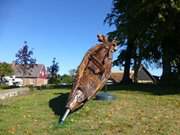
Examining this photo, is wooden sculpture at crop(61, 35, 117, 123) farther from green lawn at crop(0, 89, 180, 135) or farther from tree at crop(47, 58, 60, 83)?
tree at crop(47, 58, 60, 83)

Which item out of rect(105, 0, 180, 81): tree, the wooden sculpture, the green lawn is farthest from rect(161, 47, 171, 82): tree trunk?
the green lawn

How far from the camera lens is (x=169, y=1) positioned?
86.4 feet

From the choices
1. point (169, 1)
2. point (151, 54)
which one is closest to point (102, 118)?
point (169, 1)

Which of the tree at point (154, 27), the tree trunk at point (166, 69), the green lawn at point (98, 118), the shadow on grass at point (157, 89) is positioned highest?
the tree at point (154, 27)

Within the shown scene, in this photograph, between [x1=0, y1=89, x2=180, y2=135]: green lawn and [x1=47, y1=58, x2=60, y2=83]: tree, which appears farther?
[x1=47, y1=58, x2=60, y2=83]: tree

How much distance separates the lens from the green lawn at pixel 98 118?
1231 centimetres

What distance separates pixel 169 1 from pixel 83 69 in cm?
1074

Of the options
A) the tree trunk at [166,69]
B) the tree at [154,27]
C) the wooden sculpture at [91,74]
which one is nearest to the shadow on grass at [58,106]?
the wooden sculpture at [91,74]

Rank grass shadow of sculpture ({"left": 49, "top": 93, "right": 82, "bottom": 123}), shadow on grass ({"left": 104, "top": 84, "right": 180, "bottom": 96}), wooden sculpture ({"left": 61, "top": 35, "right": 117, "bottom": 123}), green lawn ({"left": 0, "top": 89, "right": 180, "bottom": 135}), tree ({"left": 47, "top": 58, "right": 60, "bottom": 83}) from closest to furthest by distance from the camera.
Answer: green lawn ({"left": 0, "top": 89, "right": 180, "bottom": 135}) → wooden sculpture ({"left": 61, "top": 35, "right": 117, "bottom": 123}) → grass shadow of sculpture ({"left": 49, "top": 93, "right": 82, "bottom": 123}) → shadow on grass ({"left": 104, "top": 84, "right": 180, "bottom": 96}) → tree ({"left": 47, "top": 58, "right": 60, "bottom": 83})

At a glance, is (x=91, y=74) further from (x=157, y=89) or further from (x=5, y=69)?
(x=5, y=69)

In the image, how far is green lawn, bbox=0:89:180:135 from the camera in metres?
12.3

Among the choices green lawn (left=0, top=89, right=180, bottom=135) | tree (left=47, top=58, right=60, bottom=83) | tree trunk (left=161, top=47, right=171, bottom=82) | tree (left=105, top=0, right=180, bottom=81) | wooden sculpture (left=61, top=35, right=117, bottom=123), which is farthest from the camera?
tree (left=47, top=58, right=60, bottom=83)

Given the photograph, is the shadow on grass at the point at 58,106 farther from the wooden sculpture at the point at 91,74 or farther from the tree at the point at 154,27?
the tree at the point at 154,27

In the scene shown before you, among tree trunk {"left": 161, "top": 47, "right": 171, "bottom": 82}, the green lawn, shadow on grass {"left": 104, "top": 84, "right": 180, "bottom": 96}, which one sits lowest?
the green lawn
